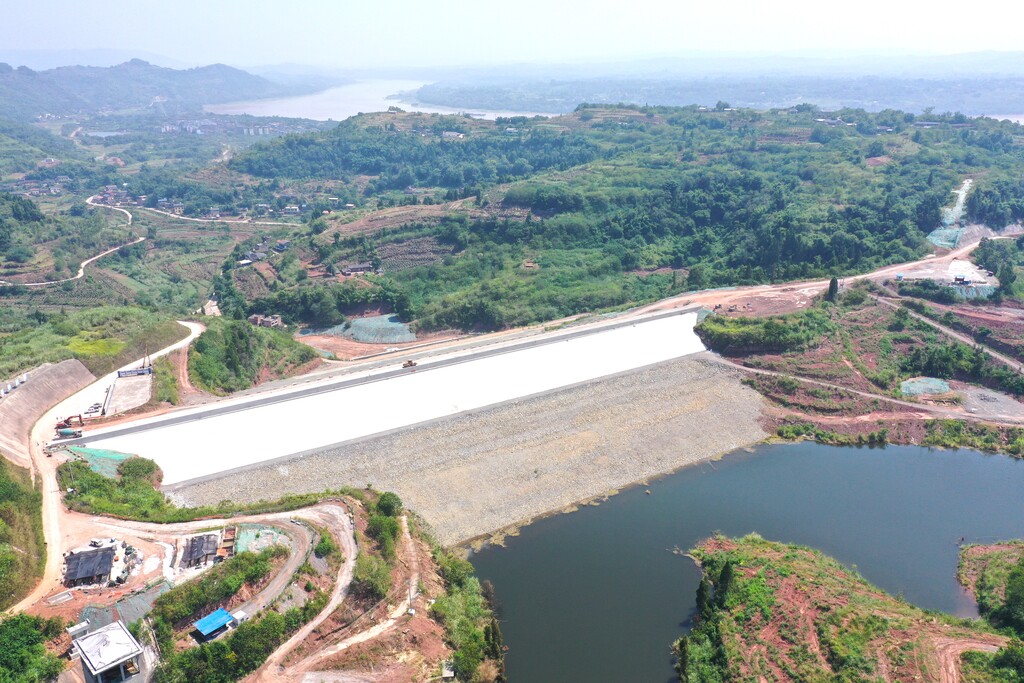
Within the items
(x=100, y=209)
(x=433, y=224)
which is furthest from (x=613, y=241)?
(x=100, y=209)

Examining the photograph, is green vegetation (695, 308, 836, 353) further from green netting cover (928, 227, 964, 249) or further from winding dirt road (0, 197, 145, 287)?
winding dirt road (0, 197, 145, 287)

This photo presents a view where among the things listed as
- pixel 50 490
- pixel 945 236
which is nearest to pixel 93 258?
pixel 50 490

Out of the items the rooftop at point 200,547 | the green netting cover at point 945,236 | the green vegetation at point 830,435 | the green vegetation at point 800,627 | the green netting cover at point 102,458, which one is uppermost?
the green netting cover at point 945,236

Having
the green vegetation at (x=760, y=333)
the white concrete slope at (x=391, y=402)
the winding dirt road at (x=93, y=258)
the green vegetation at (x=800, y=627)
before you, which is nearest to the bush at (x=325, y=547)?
the white concrete slope at (x=391, y=402)

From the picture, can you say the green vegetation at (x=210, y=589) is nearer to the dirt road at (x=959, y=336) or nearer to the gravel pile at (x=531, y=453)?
the gravel pile at (x=531, y=453)

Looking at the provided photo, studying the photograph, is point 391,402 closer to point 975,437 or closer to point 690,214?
point 975,437

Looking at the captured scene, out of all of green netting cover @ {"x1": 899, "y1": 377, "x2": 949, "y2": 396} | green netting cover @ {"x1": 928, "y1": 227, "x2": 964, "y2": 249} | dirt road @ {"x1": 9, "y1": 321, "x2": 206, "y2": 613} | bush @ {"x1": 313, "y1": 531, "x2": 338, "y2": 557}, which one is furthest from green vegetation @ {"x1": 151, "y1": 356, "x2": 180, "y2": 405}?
green netting cover @ {"x1": 928, "y1": 227, "x2": 964, "y2": 249}
